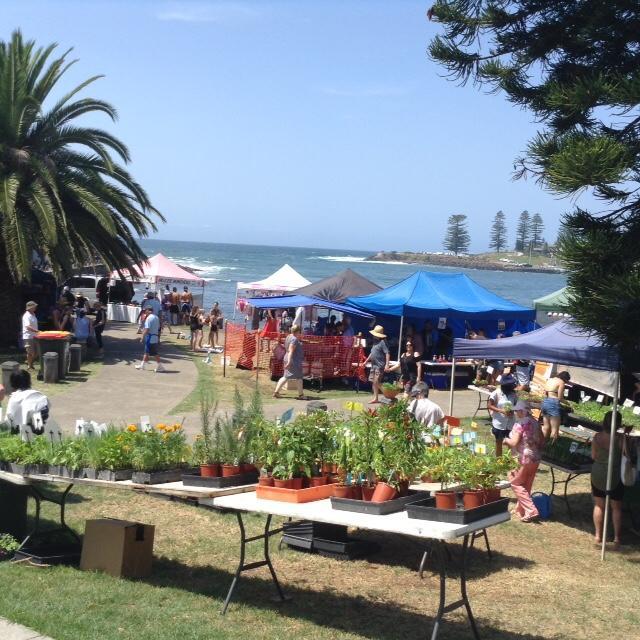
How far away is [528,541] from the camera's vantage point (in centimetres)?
1002

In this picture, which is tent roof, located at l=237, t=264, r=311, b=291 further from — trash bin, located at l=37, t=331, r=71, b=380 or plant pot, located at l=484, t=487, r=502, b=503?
plant pot, located at l=484, t=487, r=502, b=503

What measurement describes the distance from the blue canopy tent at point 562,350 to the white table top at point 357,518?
4281 mm

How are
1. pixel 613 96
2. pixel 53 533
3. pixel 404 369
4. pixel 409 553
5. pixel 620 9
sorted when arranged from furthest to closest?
pixel 404 369 < pixel 620 9 < pixel 613 96 < pixel 409 553 < pixel 53 533

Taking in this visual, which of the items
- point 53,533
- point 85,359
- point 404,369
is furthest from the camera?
point 85,359

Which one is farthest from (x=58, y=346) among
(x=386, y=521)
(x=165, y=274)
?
(x=165, y=274)

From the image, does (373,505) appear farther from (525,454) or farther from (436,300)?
Result: (436,300)

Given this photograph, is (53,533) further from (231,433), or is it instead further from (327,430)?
(327,430)

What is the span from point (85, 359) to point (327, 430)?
1810cm

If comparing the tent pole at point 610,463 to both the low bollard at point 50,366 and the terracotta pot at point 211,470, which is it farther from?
the low bollard at point 50,366

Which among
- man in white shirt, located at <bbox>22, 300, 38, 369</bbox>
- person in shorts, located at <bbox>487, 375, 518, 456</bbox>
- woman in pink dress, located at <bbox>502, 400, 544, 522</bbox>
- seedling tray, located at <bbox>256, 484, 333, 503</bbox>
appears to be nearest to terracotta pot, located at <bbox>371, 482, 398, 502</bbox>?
seedling tray, located at <bbox>256, 484, 333, 503</bbox>

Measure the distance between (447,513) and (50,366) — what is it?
607 inches

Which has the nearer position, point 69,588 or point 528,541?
point 69,588

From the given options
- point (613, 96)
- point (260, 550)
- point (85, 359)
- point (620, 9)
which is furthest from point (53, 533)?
point (85, 359)

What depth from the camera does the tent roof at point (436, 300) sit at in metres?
23.3
